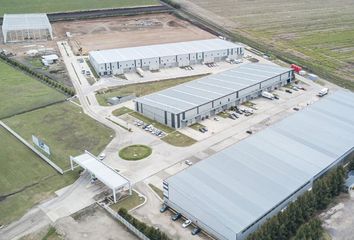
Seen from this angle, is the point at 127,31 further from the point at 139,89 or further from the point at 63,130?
the point at 63,130

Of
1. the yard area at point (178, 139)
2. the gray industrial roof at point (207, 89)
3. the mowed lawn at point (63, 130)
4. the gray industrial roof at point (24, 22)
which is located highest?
the gray industrial roof at point (24, 22)

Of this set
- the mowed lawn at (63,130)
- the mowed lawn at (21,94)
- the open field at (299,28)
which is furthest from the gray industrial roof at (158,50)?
the mowed lawn at (63,130)

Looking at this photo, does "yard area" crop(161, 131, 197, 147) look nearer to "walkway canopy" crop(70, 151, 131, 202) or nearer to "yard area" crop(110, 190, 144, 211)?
"walkway canopy" crop(70, 151, 131, 202)

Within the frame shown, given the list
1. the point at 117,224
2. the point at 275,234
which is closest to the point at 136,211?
the point at 117,224

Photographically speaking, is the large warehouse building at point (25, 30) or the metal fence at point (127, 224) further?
the large warehouse building at point (25, 30)

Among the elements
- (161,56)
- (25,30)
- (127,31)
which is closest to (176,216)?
(161,56)

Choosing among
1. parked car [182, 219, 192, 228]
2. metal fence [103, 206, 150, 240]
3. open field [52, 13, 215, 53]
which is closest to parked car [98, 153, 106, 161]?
metal fence [103, 206, 150, 240]

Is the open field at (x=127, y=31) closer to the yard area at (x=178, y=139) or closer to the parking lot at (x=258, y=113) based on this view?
the parking lot at (x=258, y=113)
